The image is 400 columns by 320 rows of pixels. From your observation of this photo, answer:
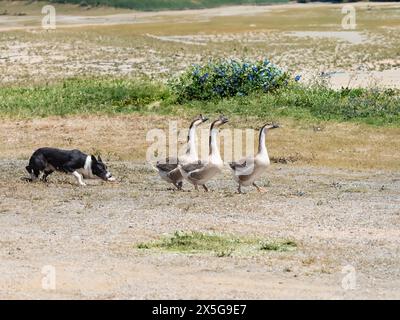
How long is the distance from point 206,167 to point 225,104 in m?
12.1

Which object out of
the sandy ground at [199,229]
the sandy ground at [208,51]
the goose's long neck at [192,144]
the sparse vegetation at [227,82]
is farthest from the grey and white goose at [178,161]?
the sandy ground at [208,51]

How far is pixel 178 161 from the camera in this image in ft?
63.5

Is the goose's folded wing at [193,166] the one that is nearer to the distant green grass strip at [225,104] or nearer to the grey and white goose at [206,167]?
the grey and white goose at [206,167]

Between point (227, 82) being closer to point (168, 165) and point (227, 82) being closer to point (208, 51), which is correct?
point (168, 165)

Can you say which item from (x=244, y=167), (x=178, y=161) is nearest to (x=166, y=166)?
(x=178, y=161)

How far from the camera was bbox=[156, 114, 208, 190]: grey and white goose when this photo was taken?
19.1m

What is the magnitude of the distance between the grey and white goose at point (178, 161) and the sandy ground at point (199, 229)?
0.28m

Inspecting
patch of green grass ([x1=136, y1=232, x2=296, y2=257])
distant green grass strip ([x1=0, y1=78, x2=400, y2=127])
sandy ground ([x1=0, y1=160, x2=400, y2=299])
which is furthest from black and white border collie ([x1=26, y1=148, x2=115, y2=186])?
distant green grass strip ([x1=0, y1=78, x2=400, y2=127])

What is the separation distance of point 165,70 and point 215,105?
A: 18.0m

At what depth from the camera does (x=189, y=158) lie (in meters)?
19.1

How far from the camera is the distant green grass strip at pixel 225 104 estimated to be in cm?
2897

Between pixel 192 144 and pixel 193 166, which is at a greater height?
pixel 192 144

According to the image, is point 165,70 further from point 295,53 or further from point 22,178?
point 22,178

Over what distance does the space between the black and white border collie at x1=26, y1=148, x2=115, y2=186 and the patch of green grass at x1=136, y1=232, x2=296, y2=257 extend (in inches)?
206
